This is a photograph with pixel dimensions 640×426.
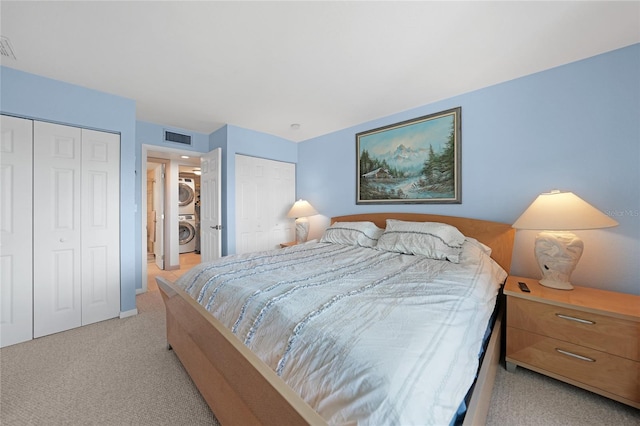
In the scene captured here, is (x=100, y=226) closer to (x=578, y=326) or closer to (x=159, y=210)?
(x=159, y=210)

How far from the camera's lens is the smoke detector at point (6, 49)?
5.61 ft

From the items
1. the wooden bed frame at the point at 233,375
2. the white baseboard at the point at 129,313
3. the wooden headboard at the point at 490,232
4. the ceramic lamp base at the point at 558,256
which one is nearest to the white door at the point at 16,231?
the white baseboard at the point at 129,313

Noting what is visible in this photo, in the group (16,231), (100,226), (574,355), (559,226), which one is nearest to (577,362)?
(574,355)

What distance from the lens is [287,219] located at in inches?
165

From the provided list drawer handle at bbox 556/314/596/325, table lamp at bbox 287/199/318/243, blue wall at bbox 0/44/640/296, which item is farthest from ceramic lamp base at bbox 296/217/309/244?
drawer handle at bbox 556/314/596/325

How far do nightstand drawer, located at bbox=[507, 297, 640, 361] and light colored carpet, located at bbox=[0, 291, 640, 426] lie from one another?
36cm

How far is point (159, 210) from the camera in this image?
15.8 ft

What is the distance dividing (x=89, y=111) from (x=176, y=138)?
112cm

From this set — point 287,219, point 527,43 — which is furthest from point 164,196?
point 527,43

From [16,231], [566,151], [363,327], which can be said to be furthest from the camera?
[16,231]

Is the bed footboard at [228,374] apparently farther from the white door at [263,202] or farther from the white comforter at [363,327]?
the white door at [263,202]

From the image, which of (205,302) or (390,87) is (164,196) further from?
(390,87)

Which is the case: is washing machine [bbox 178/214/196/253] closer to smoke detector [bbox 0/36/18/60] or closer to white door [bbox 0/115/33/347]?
white door [bbox 0/115/33/347]

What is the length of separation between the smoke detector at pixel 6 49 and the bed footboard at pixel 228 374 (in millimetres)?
2100
